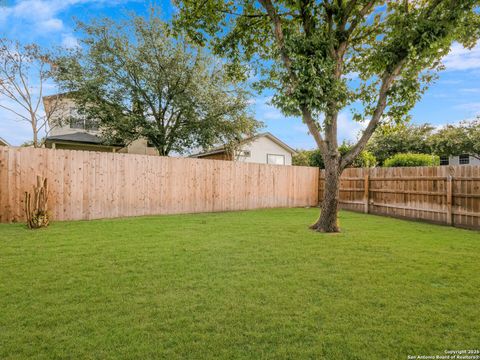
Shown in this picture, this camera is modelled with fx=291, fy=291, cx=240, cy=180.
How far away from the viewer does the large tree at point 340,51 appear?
19.3ft

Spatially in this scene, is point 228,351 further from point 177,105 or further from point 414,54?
point 177,105

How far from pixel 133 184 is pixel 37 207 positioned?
2511 mm

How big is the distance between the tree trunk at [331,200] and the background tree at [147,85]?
7.56 meters

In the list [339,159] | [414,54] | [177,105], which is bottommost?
[339,159]

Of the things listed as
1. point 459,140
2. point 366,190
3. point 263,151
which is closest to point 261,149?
point 263,151

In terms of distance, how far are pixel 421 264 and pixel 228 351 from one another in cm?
325

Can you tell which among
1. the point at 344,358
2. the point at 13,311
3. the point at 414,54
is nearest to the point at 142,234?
the point at 13,311

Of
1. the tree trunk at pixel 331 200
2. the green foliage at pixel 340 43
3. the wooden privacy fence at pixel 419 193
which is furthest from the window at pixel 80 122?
the wooden privacy fence at pixel 419 193

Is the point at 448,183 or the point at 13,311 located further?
the point at 448,183

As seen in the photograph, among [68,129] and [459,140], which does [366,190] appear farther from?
[459,140]

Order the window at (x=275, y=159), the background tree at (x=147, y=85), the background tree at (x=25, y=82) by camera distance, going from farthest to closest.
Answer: the window at (x=275, y=159)
the background tree at (x=147, y=85)
the background tree at (x=25, y=82)

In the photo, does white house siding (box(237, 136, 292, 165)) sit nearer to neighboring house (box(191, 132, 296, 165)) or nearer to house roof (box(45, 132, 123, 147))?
neighboring house (box(191, 132, 296, 165))

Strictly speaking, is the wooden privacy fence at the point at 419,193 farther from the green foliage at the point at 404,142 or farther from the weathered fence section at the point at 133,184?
the green foliage at the point at 404,142

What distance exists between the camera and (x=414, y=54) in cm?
579
